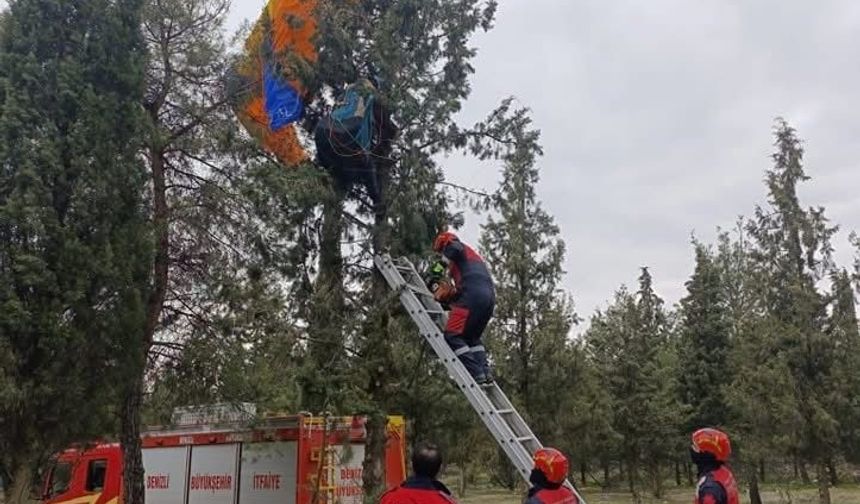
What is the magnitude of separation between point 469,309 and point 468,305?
0.05m

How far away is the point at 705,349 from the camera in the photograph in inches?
1115

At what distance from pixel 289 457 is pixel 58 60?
6635mm

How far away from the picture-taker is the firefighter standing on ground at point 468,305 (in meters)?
9.02

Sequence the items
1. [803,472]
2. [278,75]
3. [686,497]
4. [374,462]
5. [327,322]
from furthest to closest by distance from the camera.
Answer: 1. [686,497]
2. [803,472]
3. [278,75]
4. [374,462]
5. [327,322]

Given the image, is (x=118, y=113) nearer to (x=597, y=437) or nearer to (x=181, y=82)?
(x=181, y=82)

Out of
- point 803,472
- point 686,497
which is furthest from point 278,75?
point 686,497

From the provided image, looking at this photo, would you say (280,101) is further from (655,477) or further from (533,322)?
(655,477)

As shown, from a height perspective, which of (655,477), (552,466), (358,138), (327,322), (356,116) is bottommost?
(655,477)

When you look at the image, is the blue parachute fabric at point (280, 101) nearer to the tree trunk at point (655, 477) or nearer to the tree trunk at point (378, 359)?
the tree trunk at point (378, 359)

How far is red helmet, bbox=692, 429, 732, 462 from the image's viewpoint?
5.21m

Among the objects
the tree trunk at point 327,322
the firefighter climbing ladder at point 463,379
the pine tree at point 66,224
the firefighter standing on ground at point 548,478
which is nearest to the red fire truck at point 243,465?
the tree trunk at point 327,322

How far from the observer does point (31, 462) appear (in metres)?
8.30

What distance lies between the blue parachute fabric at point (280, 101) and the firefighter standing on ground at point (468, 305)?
3657 millimetres

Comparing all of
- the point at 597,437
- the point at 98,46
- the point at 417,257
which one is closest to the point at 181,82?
the point at 98,46
